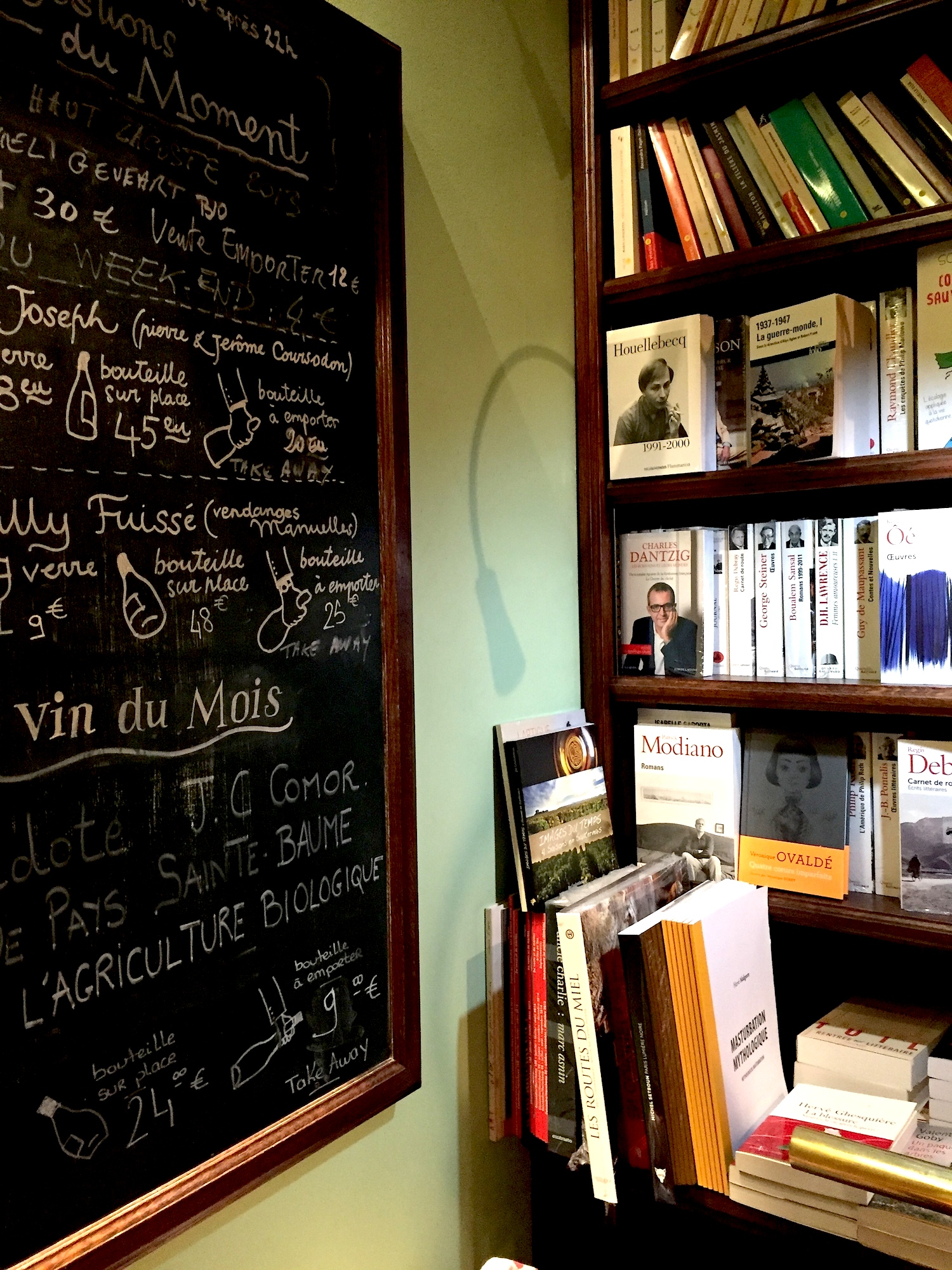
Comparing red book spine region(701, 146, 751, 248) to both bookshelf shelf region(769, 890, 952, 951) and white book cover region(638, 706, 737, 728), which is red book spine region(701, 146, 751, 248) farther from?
bookshelf shelf region(769, 890, 952, 951)

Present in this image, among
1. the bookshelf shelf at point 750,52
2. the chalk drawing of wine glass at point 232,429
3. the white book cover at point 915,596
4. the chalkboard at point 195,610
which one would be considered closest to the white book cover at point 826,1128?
the chalkboard at point 195,610

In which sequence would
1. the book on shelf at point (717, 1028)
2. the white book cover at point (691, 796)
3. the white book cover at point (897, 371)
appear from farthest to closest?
the white book cover at point (691, 796)
the white book cover at point (897, 371)
the book on shelf at point (717, 1028)

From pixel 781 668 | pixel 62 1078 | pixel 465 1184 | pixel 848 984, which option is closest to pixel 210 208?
pixel 62 1078

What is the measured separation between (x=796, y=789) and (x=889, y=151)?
3.42 ft

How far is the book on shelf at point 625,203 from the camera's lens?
175cm

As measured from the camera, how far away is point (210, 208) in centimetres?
107

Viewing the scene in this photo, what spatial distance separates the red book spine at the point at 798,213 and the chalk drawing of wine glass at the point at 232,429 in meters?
1.03

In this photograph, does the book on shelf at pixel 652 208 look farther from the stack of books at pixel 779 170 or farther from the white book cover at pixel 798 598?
the white book cover at pixel 798 598

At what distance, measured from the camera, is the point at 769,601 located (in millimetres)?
1685

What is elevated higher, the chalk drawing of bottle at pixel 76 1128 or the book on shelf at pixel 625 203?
the book on shelf at pixel 625 203

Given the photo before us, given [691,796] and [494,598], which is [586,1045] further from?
[494,598]

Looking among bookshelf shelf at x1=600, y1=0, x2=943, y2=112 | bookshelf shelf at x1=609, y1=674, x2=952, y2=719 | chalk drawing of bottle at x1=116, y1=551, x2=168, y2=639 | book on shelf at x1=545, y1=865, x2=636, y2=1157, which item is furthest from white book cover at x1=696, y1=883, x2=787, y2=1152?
bookshelf shelf at x1=600, y1=0, x2=943, y2=112

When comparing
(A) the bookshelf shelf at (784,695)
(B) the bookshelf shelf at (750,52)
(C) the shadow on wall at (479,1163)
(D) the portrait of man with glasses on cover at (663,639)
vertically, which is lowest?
(C) the shadow on wall at (479,1163)

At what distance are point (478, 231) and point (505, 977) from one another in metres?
1.20
